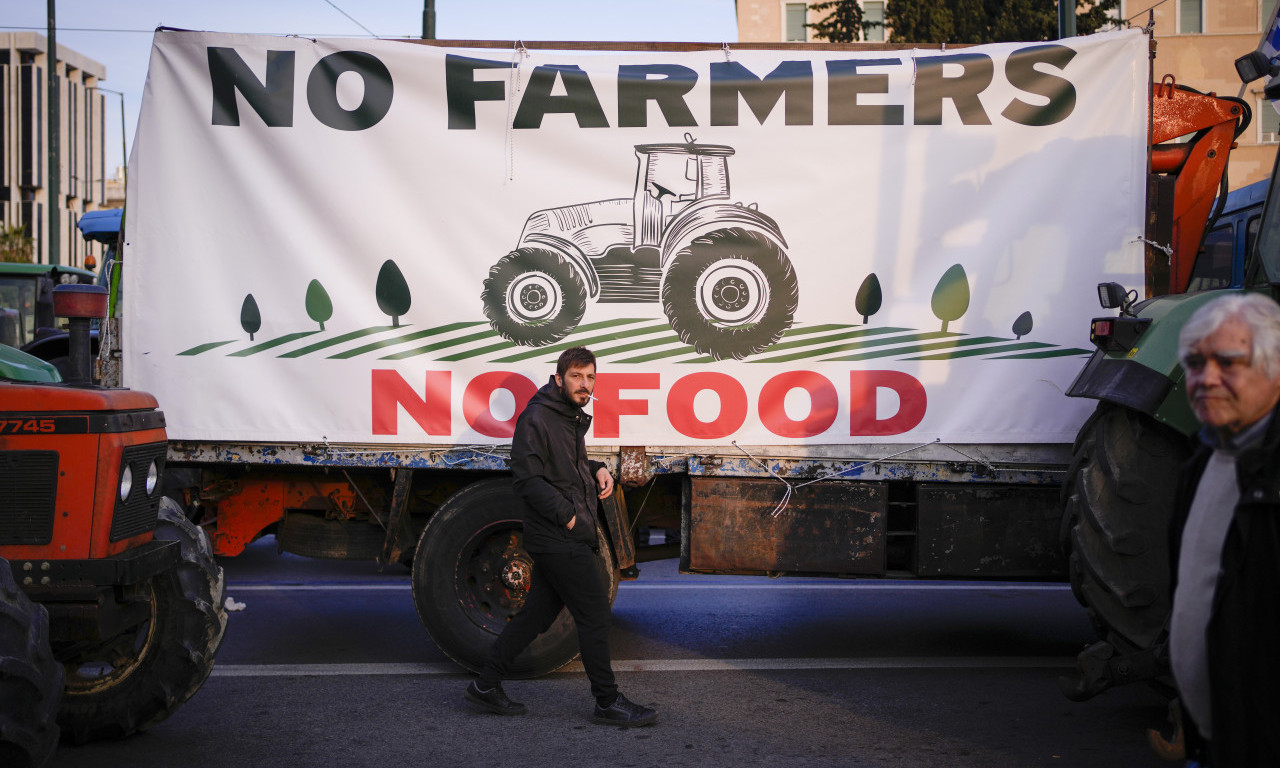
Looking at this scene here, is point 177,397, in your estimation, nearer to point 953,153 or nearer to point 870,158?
point 870,158

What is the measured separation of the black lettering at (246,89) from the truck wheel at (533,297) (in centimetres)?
150

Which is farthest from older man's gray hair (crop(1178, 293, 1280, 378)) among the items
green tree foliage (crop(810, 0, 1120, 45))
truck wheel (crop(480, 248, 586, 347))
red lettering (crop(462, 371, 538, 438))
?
green tree foliage (crop(810, 0, 1120, 45))

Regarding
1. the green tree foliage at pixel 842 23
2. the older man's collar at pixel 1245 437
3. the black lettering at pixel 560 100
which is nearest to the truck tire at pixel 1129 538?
the older man's collar at pixel 1245 437

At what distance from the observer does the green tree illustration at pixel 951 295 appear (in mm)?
6156

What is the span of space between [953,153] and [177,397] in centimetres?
453

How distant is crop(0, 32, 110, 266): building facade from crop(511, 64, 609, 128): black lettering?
205 feet

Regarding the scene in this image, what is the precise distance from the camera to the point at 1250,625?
2592mm

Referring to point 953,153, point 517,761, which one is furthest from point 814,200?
point 517,761

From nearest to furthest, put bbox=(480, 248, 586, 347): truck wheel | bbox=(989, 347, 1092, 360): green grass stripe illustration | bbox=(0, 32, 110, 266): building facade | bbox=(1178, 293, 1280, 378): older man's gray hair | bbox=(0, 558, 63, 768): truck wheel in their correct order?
bbox=(1178, 293, 1280, 378): older man's gray hair, bbox=(0, 558, 63, 768): truck wheel, bbox=(989, 347, 1092, 360): green grass stripe illustration, bbox=(480, 248, 586, 347): truck wheel, bbox=(0, 32, 110, 266): building facade

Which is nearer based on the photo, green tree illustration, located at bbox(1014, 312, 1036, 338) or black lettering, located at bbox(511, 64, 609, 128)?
green tree illustration, located at bbox(1014, 312, 1036, 338)

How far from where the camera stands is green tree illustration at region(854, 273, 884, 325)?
6.19 meters

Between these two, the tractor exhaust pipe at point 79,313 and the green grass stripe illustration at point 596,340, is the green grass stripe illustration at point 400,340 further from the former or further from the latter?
the tractor exhaust pipe at point 79,313

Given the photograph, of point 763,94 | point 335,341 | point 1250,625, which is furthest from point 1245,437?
point 335,341

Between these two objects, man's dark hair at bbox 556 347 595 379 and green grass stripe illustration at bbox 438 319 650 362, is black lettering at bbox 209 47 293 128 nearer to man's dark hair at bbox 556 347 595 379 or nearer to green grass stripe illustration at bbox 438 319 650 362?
green grass stripe illustration at bbox 438 319 650 362
